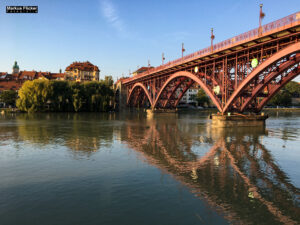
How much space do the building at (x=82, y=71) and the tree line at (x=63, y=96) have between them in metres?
56.7

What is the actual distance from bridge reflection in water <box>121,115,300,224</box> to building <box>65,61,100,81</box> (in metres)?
120

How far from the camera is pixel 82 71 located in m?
132

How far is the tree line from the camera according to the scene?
66750 mm

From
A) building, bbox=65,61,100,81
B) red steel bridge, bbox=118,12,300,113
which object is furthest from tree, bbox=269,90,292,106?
red steel bridge, bbox=118,12,300,113

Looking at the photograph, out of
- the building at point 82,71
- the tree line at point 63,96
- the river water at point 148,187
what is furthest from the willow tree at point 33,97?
the building at point 82,71

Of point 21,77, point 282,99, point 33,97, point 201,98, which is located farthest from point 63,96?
point 282,99

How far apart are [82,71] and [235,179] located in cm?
13018

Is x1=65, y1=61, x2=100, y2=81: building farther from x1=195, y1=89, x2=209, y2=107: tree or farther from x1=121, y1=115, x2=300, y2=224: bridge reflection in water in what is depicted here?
x1=121, y1=115, x2=300, y2=224: bridge reflection in water

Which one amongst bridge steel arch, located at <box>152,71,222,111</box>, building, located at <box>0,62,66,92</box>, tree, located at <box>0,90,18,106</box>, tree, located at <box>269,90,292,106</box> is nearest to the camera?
bridge steel arch, located at <box>152,71,222,111</box>

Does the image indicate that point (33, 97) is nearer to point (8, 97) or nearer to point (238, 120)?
point (8, 97)

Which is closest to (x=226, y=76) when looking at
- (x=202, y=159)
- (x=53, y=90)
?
(x=202, y=159)

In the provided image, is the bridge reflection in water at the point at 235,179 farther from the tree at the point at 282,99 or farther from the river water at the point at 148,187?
the tree at the point at 282,99

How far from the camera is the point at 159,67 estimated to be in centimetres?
5519

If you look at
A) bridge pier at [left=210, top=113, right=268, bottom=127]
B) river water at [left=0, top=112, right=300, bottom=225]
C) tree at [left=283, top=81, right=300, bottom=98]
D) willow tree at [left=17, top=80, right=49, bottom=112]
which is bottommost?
river water at [left=0, top=112, right=300, bottom=225]
